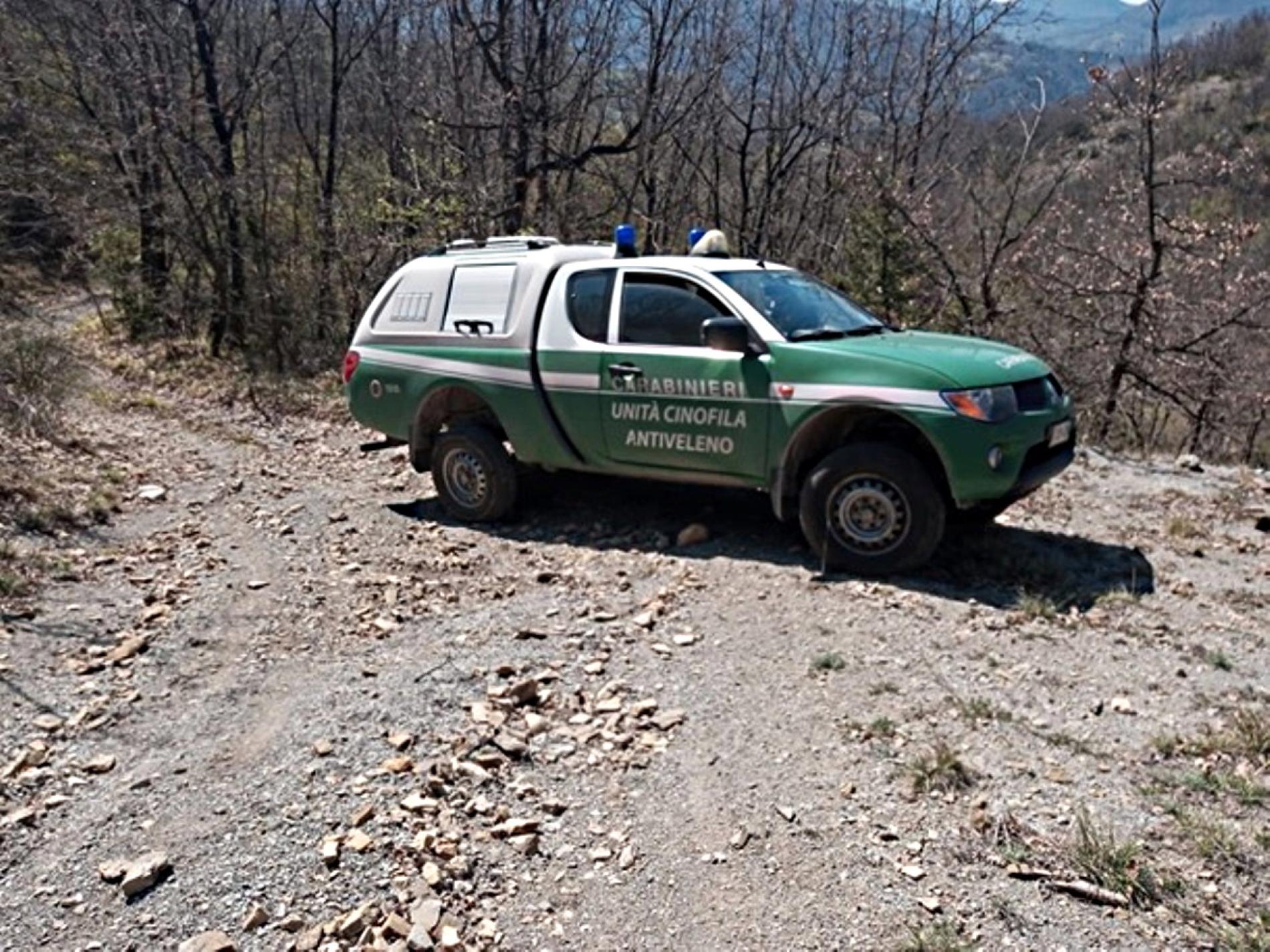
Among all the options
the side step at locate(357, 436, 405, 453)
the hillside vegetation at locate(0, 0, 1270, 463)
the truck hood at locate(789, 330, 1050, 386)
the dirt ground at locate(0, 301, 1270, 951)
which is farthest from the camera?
the hillside vegetation at locate(0, 0, 1270, 463)

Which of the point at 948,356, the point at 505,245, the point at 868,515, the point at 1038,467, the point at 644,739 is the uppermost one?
the point at 505,245

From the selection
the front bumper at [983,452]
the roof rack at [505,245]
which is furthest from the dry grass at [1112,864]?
the roof rack at [505,245]

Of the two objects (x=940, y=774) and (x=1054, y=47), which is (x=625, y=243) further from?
(x=1054, y=47)

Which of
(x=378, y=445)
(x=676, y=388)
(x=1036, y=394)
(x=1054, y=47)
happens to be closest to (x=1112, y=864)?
(x=1036, y=394)

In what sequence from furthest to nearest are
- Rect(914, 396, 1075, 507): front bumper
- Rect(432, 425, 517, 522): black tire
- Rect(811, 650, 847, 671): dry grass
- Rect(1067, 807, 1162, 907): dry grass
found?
Rect(432, 425, 517, 522): black tire → Rect(914, 396, 1075, 507): front bumper → Rect(811, 650, 847, 671): dry grass → Rect(1067, 807, 1162, 907): dry grass

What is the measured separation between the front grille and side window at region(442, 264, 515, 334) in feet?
11.3

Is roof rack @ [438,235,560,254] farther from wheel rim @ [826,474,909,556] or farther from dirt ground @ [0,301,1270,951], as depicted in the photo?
wheel rim @ [826,474,909,556]

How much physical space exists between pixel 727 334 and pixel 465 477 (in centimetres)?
254

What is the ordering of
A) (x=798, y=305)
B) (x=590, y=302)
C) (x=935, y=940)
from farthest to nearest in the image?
(x=590, y=302) → (x=798, y=305) → (x=935, y=940)

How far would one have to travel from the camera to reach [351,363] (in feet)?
25.3

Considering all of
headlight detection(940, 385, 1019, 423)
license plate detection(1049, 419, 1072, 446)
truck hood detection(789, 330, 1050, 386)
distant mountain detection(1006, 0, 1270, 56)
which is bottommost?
license plate detection(1049, 419, 1072, 446)

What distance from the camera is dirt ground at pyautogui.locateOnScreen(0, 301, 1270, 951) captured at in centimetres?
314

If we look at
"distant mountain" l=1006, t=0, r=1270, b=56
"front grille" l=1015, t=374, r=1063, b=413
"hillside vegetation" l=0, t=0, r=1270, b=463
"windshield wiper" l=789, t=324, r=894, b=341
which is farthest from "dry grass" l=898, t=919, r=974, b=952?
"distant mountain" l=1006, t=0, r=1270, b=56

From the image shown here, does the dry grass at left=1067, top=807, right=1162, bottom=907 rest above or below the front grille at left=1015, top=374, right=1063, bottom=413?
below
